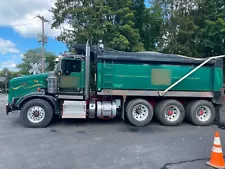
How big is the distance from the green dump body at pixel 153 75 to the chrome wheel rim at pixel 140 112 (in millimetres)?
693

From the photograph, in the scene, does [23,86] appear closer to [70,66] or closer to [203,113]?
[70,66]

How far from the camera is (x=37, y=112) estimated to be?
6.85 meters

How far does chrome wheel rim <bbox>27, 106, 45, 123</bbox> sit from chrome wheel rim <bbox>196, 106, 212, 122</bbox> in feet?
18.5

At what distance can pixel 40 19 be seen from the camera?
2411cm

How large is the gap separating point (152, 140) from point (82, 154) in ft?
7.06

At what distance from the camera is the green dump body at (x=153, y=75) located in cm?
712

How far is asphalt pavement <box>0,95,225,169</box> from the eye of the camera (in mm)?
4109

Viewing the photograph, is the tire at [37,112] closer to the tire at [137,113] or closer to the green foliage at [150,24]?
the tire at [137,113]

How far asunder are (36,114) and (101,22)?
9.62 meters

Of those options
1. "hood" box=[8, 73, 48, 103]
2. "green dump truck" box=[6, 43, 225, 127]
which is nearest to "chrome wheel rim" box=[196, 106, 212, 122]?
"green dump truck" box=[6, 43, 225, 127]

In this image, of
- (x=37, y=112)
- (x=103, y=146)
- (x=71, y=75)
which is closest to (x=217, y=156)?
(x=103, y=146)

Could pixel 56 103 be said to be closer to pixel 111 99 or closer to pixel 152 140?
pixel 111 99

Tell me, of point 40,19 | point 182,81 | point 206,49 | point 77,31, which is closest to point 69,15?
point 77,31

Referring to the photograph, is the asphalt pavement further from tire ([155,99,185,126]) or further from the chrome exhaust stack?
the chrome exhaust stack
